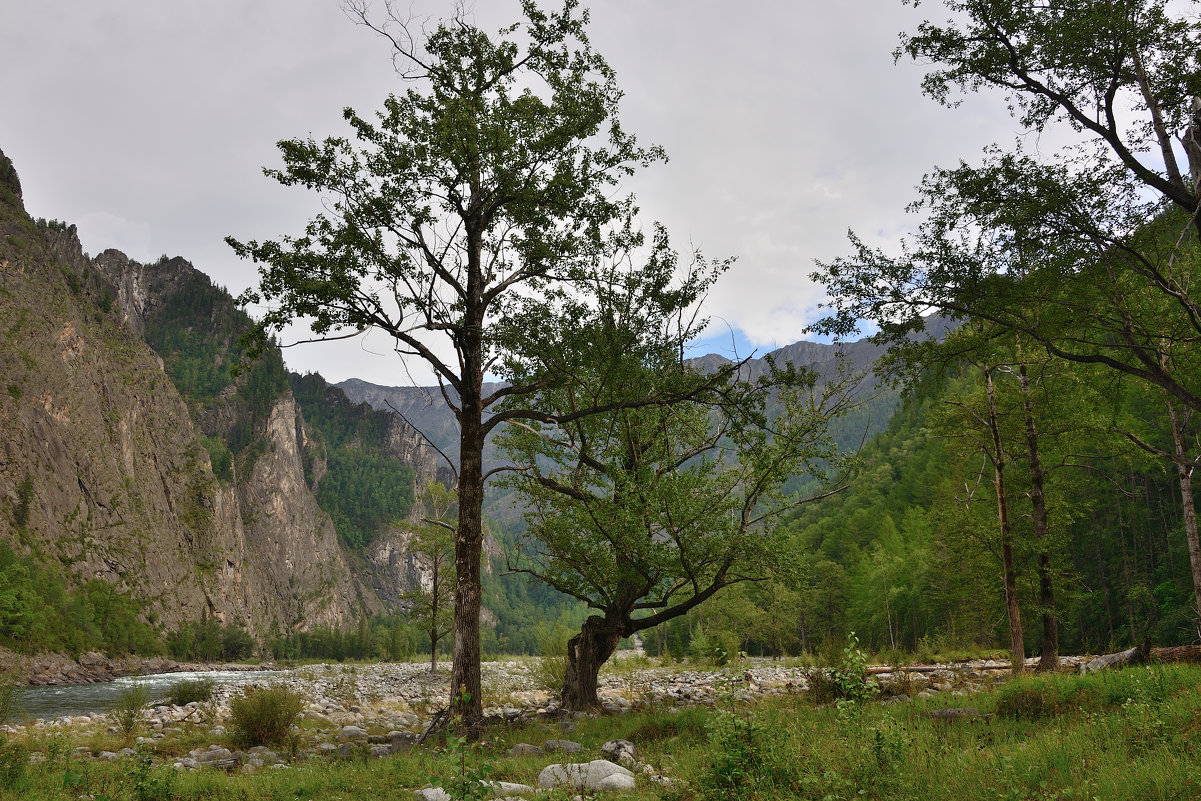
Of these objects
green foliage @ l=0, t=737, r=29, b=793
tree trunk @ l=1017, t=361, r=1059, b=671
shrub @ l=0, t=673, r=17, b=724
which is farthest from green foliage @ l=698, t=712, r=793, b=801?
tree trunk @ l=1017, t=361, r=1059, b=671

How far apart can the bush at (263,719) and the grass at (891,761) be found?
101 inches

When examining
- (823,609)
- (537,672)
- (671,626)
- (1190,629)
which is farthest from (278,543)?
(1190,629)

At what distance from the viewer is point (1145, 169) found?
9445 millimetres

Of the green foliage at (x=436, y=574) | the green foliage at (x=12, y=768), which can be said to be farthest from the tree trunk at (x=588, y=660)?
the green foliage at (x=436, y=574)

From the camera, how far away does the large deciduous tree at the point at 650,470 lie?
35.4ft

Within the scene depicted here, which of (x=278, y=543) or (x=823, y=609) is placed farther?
(x=278, y=543)

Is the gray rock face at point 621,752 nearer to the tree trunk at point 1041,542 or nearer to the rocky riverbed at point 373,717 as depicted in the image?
the rocky riverbed at point 373,717

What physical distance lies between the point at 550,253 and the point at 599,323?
1.67 m

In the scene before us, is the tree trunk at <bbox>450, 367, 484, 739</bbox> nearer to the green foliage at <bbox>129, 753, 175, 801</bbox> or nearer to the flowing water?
the green foliage at <bbox>129, 753, 175, 801</bbox>

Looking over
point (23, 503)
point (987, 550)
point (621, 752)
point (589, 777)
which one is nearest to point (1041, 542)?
point (987, 550)

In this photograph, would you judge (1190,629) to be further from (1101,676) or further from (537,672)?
(537,672)

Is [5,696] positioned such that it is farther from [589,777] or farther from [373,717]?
[589,777]

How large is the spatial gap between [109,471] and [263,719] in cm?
10064

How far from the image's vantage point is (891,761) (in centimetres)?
502
